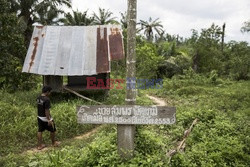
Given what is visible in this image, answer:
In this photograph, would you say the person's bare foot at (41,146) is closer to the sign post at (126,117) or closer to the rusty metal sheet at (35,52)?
the sign post at (126,117)

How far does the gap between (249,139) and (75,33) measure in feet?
28.4

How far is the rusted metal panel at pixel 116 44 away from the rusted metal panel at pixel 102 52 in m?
0.25

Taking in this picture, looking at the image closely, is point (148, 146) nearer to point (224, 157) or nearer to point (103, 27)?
point (224, 157)

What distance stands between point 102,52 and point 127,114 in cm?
689

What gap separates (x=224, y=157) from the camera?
5.21 metres

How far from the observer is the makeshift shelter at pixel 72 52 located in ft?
32.9

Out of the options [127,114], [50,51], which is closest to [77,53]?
[50,51]

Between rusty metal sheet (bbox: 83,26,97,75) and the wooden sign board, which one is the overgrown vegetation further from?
rusty metal sheet (bbox: 83,26,97,75)

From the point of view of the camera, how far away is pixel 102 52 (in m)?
10.6

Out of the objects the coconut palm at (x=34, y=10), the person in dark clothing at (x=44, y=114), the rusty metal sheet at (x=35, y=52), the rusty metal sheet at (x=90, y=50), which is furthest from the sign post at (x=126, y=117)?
the coconut palm at (x=34, y=10)

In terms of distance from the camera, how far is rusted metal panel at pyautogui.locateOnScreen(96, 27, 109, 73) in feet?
32.9

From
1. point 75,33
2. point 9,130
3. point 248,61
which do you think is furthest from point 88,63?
point 248,61

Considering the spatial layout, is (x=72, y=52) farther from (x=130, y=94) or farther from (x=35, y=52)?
(x=130, y=94)

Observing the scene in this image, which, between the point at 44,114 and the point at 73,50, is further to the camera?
the point at 73,50
